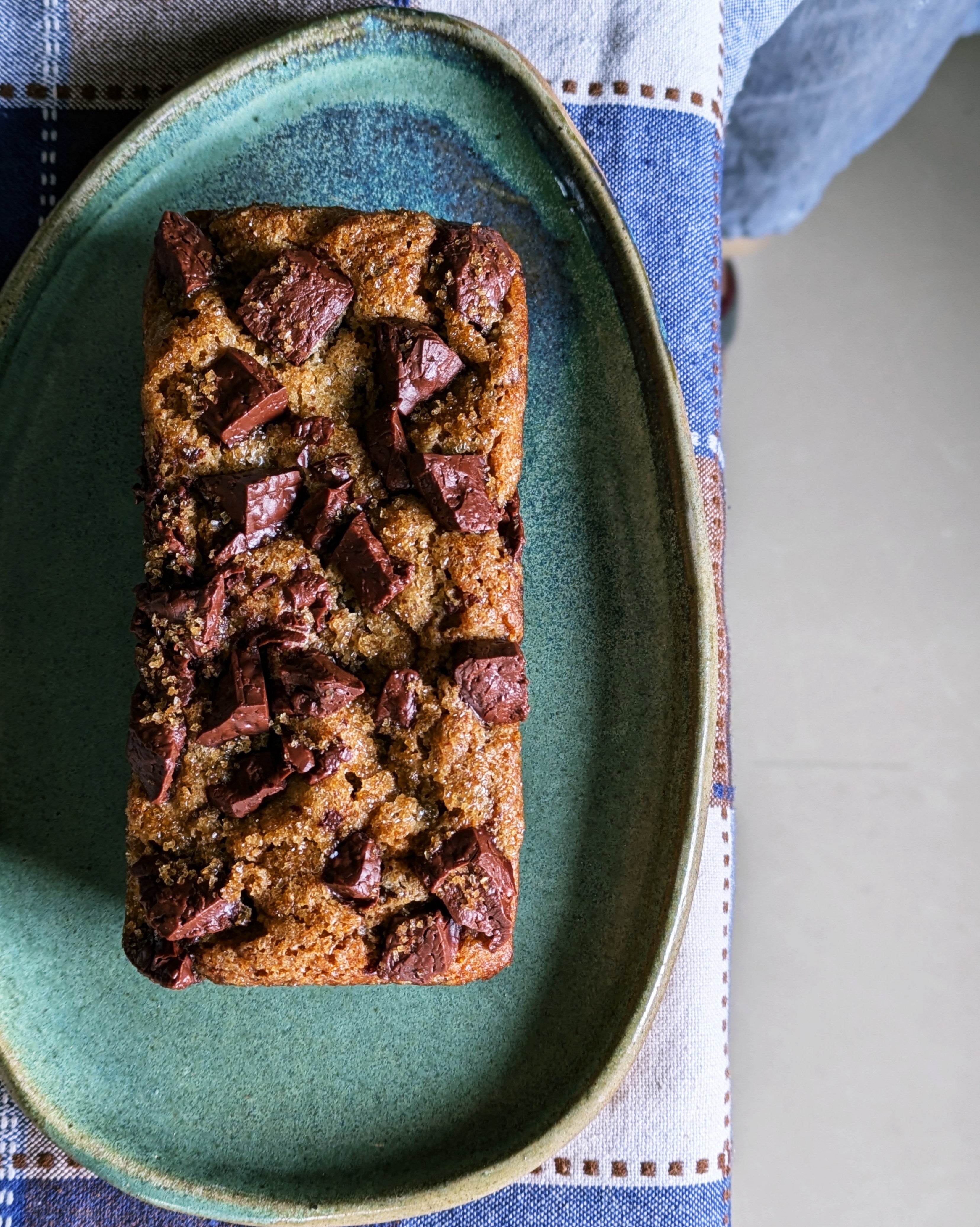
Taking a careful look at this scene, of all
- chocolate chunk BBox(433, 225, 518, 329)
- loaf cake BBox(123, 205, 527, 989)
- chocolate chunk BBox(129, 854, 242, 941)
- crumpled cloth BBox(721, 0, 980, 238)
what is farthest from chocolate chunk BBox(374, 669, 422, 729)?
crumpled cloth BBox(721, 0, 980, 238)

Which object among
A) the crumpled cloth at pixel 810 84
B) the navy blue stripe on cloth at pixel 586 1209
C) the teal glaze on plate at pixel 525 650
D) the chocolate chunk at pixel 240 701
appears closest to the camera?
the chocolate chunk at pixel 240 701

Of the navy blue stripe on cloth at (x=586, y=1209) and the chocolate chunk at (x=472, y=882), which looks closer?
the chocolate chunk at (x=472, y=882)

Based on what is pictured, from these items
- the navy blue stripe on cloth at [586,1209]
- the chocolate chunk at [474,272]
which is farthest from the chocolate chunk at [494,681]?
the navy blue stripe on cloth at [586,1209]

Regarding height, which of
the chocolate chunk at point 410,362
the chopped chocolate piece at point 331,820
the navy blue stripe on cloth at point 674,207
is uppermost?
the navy blue stripe on cloth at point 674,207

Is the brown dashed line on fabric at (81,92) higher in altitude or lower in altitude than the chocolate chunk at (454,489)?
higher

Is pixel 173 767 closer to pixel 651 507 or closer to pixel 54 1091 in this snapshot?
pixel 54 1091

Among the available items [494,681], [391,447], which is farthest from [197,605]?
[494,681]

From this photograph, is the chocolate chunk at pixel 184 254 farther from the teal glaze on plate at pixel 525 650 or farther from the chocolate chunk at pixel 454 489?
the chocolate chunk at pixel 454 489

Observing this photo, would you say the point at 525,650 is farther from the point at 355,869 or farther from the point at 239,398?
the point at 239,398
